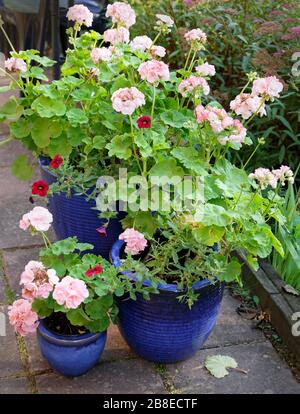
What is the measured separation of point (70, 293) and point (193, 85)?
924 mm

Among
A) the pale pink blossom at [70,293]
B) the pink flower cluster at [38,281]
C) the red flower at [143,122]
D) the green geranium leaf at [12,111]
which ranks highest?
the red flower at [143,122]

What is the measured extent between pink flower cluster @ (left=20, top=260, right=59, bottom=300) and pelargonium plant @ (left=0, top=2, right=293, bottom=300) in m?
0.29

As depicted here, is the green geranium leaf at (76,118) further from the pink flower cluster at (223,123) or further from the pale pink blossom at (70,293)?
the pale pink blossom at (70,293)

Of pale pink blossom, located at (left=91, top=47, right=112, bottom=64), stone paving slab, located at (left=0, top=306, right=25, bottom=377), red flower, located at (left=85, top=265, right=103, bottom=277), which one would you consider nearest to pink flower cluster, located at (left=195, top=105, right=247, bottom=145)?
pale pink blossom, located at (left=91, top=47, right=112, bottom=64)

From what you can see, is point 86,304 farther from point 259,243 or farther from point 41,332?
point 259,243

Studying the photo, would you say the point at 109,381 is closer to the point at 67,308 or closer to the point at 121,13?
the point at 67,308

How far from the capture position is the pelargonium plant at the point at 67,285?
193 cm

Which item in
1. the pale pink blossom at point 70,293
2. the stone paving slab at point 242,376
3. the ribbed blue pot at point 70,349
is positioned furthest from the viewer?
the stone paving slab at point 242,376

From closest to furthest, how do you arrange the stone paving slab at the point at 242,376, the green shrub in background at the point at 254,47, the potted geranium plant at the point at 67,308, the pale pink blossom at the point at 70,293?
the pale pink blossom at the point at 70,293, the potted geranium plant at the point at 67,308, the stone paving slab at the point at 242,376, the green shrub in background at the point at 254,47

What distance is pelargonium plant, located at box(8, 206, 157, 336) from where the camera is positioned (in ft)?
6.32

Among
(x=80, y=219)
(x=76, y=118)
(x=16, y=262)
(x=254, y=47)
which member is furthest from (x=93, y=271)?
(x=254, y=47)

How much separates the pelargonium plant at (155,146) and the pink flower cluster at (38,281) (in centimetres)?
29

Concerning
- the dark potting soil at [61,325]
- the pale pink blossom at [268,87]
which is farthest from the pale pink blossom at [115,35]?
the dark potting soil at [61,325]

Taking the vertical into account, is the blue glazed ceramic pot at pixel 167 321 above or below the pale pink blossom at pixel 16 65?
below
